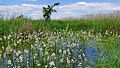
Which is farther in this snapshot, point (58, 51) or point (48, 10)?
point (48, 10)

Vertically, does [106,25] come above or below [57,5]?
below

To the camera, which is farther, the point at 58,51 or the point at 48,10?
the point at 48,10

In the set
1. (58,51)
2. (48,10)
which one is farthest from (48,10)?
(58,51)

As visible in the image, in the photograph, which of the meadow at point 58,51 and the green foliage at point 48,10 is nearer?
the meadow at point 58,51

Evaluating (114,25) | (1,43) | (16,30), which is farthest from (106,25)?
(1,43)

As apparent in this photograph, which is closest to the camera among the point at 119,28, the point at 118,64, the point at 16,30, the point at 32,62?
the point at 118,64

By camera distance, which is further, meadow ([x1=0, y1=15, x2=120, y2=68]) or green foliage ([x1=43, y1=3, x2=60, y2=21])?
green foliage ([x1=43, y1=3, x2=60, y2=21])

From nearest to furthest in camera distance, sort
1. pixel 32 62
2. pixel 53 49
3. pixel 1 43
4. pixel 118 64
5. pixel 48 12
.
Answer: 1. pixel 118 64
2. pixel 32 62
3. pixel 53 49
4. pixel 1 43
5. pixel 48 12

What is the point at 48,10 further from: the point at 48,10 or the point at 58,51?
the point at 58,51

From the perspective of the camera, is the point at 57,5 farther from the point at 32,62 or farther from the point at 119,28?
the point at 32,62

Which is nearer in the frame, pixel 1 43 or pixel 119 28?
pixel 1 43

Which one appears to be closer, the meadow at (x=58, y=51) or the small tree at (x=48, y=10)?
the meadow at (x=58, y=51)

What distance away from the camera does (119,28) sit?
21.1 m

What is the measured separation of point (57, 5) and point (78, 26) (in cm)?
443
